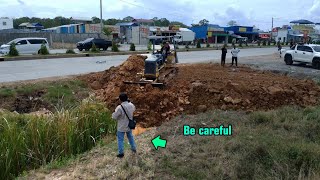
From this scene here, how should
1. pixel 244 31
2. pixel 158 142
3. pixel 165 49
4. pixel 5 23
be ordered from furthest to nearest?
pixel 244 31 → pixel 5 23 → pixel 165 49 → pixel 158 142

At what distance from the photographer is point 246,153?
6.73m

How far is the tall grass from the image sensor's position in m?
7.43

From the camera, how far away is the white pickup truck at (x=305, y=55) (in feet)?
78.2

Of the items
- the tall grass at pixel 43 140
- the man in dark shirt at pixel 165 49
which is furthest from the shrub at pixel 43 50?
the tall grass at pixel 43 140

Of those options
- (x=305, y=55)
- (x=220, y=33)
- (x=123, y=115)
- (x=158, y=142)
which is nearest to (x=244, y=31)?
(x=220, y=33)

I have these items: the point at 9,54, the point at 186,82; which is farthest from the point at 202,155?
the point at 9,54

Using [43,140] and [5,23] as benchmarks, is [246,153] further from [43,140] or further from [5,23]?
[5,23]

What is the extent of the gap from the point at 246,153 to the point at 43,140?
4.44 m

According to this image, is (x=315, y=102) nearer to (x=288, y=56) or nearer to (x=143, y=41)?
(x=288, y=56)

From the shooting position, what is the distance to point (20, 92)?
13.2m

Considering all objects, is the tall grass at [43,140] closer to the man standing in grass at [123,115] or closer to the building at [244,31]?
the man standing in grass at [123,115]

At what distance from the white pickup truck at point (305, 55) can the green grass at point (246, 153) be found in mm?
16458

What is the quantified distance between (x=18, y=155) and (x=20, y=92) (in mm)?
6208

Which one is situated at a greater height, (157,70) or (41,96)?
(157,70)
